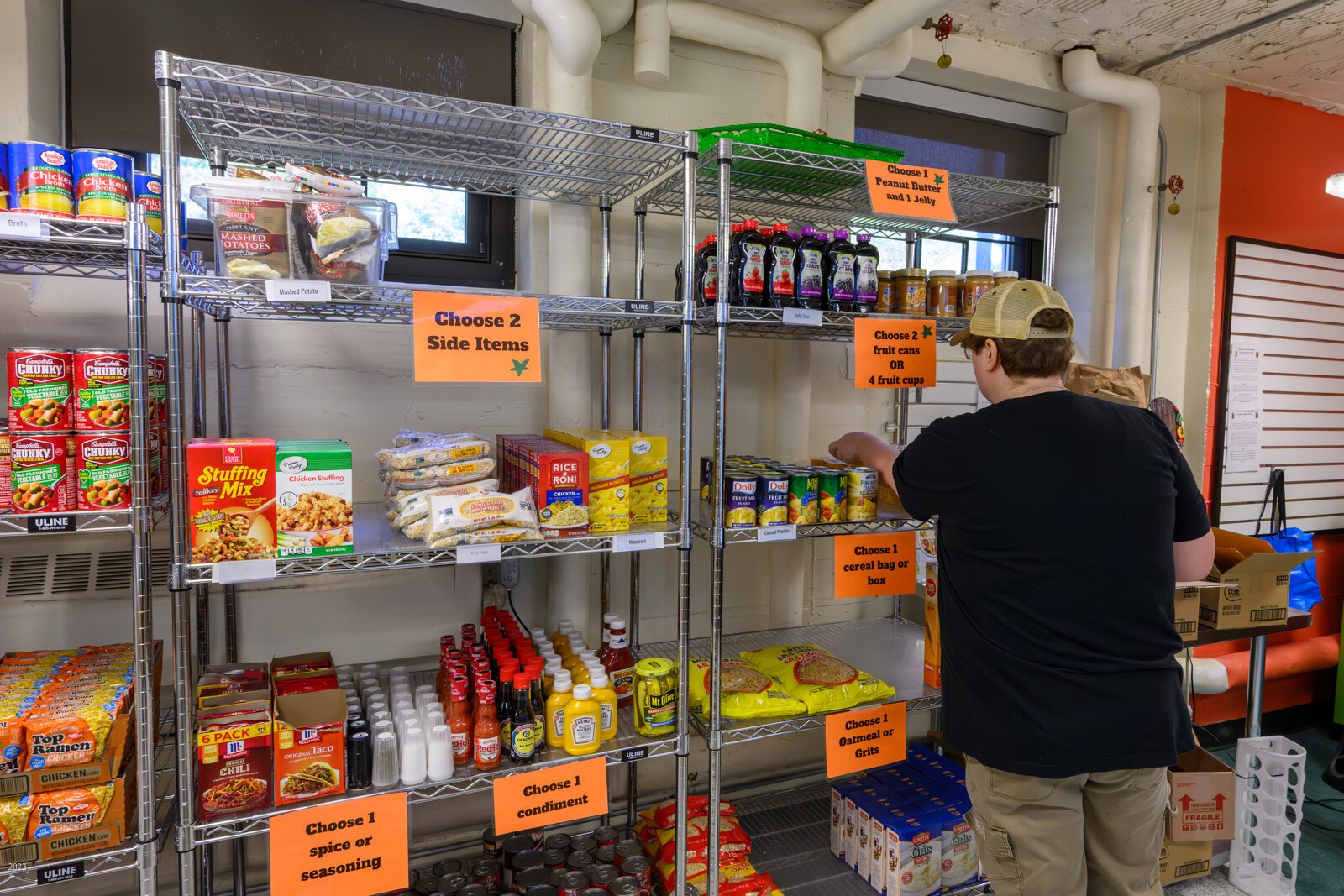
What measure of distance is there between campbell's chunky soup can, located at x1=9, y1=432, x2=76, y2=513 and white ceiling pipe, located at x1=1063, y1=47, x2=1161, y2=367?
372 cm

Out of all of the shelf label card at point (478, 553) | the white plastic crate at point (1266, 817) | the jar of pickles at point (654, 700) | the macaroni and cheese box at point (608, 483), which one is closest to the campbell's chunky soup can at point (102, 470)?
the shelf label card at point (478, 553)

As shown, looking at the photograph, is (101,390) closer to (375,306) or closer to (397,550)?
(375,306)

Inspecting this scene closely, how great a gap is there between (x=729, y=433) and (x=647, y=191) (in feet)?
2.95

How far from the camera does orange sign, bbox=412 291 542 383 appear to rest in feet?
5.45

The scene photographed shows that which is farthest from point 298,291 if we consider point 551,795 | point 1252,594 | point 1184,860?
point 1184,860

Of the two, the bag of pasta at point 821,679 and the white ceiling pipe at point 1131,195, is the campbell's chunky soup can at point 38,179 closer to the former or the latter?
the bag of pasta at point 821,679

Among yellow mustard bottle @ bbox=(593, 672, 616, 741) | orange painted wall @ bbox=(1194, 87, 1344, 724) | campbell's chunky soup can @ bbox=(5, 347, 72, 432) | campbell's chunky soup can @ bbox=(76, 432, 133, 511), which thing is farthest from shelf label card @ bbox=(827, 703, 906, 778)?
orange painted wall @ bbox=(1194, 87, 1344, 724)

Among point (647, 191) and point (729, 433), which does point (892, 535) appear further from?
point (647, 191)

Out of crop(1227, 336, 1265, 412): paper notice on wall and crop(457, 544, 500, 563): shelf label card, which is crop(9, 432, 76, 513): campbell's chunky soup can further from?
crop(1227, 336, 1265, 412): paper notice on wall

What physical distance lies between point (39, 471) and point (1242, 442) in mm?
4686

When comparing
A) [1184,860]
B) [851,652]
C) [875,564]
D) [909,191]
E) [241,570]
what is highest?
[909,191]

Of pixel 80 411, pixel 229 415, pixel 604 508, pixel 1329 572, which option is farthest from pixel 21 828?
pixel 1329 572

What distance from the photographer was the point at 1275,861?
8.70 ft

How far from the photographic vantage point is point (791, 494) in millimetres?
2172
